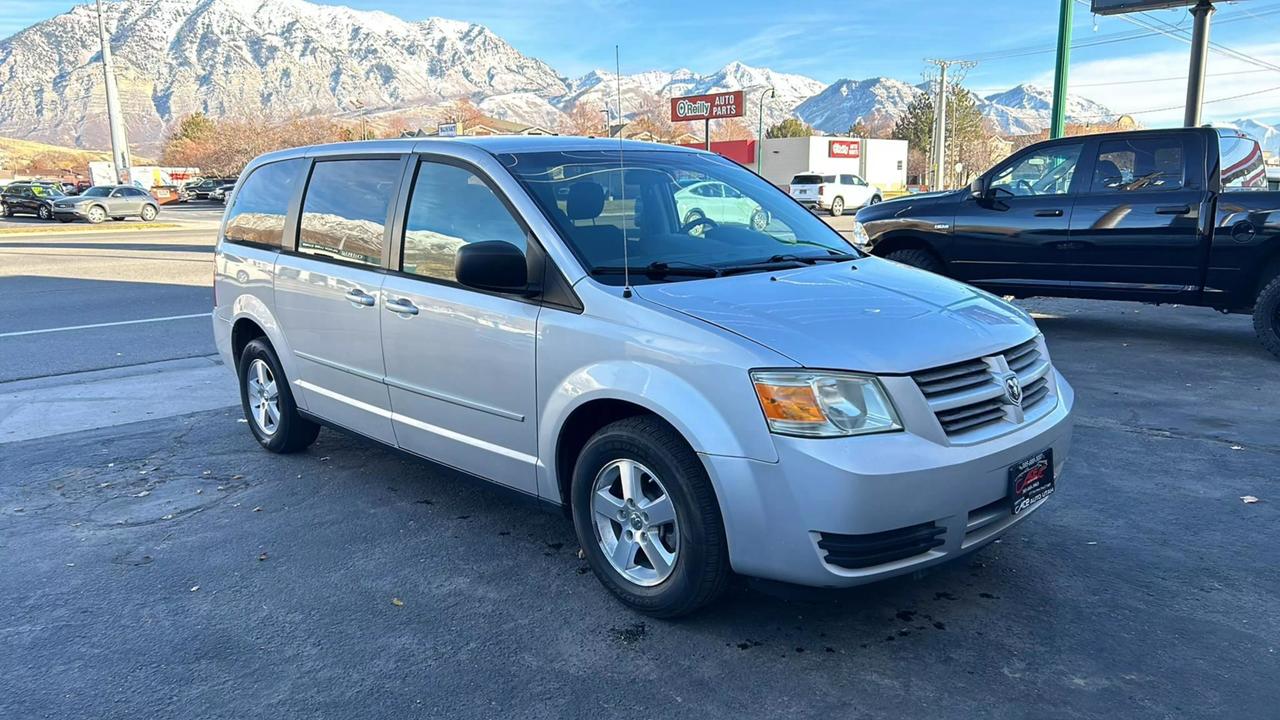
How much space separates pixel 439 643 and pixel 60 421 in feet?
14.7

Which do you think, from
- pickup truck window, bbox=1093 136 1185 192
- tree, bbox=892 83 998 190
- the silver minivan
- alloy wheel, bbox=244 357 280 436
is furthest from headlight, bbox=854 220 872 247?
→ tree, bbox=892 83 998 190

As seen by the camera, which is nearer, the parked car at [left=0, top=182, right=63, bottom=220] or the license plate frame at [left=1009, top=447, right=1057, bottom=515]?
the license plate frame at [left=1009, top=447, right=1057, bottom=515]

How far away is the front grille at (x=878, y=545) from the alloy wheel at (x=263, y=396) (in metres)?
3.64

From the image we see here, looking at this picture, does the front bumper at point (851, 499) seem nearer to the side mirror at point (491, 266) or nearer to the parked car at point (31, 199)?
the side mirror at point (491, 266)

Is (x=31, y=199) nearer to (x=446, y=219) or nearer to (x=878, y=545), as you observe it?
(x=446, y=219)

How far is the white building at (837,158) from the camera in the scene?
7369 centimetres

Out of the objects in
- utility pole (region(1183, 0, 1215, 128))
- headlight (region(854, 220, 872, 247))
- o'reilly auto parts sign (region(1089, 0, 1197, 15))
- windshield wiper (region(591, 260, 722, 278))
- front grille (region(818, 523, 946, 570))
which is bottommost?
front grille (region(818, 523, 946, 570))

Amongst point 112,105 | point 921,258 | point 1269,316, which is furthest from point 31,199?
point 1269,316

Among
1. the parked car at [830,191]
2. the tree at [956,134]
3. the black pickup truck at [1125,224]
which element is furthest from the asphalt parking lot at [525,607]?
the tree at [956,134]

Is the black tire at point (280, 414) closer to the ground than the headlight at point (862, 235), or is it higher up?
closer to the ground

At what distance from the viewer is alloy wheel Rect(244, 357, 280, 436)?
550cm

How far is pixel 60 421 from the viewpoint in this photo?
20.9 ft

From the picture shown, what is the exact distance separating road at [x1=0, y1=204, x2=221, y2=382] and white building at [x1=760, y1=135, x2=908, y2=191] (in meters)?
57.5

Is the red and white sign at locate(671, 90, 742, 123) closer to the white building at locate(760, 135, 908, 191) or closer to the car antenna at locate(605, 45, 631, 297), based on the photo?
the white building at locate(760, 135, 908, 191)
